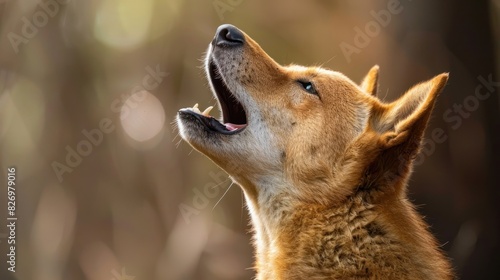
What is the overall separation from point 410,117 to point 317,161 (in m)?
0.57

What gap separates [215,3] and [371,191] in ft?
18.8

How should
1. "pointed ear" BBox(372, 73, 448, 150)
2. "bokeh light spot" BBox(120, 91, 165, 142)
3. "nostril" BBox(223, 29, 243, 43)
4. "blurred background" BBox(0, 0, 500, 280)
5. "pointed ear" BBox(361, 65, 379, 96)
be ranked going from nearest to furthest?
"pointed ear" BBox(372, 73, 448, 150)
"nostril" BBox(223, 29, 243, 43)
"pointed ear" BBox(361, 65, 379, 96)
"blurred background" BBox(0, 0, 500, 280)
"bokeh light spot" BBox(120, 91, 165, 142)

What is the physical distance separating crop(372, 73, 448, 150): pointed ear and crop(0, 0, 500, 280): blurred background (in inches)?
146

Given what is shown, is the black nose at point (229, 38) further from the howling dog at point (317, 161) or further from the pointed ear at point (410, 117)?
the pointed ear at point (410, 117)

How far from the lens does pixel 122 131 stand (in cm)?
900

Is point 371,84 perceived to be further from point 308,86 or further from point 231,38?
point 231,38

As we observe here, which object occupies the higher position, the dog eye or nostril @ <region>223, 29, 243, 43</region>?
nostril @ <region>223, 29, 243, 43</region>

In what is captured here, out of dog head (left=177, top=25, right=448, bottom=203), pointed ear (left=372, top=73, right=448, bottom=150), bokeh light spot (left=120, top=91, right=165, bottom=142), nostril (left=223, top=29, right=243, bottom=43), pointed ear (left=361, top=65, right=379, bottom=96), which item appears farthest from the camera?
bokeh light spot (left=120, top=91, right=165, bottom=142)

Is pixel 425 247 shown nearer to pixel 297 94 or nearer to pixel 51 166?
pixel 297 94

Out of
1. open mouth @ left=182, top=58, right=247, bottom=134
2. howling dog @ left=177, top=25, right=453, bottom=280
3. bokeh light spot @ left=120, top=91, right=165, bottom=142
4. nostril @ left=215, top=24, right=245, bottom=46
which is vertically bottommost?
howling dog @ left=177, top=25, right=453, bottom=280

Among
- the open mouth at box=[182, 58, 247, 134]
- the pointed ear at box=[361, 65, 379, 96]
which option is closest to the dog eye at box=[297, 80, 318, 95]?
the open mouth at box=[182, 58, 247, 134]

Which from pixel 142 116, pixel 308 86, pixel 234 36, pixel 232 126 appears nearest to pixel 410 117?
pixel 308 86

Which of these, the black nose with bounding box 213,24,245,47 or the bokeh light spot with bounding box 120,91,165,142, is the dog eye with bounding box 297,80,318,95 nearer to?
the black nose with bounding box 213,24,245,47

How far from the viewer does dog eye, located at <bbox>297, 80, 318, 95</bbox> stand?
4195mm
